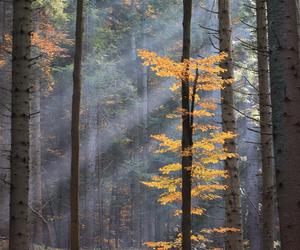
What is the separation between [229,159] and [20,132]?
433 cm

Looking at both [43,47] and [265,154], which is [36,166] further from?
[265,154]

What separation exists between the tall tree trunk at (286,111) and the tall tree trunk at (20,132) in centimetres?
426

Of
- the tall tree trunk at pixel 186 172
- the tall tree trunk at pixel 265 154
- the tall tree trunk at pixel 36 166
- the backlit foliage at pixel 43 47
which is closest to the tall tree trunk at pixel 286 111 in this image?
the tall tree trunk at pixel 186 172

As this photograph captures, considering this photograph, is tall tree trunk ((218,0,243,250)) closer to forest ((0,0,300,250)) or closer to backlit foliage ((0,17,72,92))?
forest ((0,0,300,250))

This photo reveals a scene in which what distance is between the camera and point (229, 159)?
29.5 ft

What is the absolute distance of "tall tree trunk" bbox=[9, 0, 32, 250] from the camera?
22.3 ft

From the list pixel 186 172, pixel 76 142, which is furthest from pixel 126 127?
pixel 186 172

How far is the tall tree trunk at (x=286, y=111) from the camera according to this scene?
3.94 meters

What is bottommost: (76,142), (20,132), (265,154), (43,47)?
(265,154)

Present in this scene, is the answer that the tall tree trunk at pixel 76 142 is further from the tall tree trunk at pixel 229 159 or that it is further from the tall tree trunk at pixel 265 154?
the tall tree trunk at pixel 265 154

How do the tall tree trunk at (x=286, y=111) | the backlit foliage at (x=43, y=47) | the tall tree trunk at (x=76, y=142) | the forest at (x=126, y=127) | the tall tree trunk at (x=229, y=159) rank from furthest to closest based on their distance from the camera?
the backlit foliage at (x=43, y=47), the forest at (x=126, y=127), the tall tree trunk at (x=76, y=142), the tall tree trunk at (x=229, y=159), the tall tree trunk at (x=286, y=111)

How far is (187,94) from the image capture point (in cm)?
738

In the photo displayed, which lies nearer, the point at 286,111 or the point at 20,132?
the point at 286,111

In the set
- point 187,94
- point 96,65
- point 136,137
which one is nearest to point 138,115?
point 136,137
